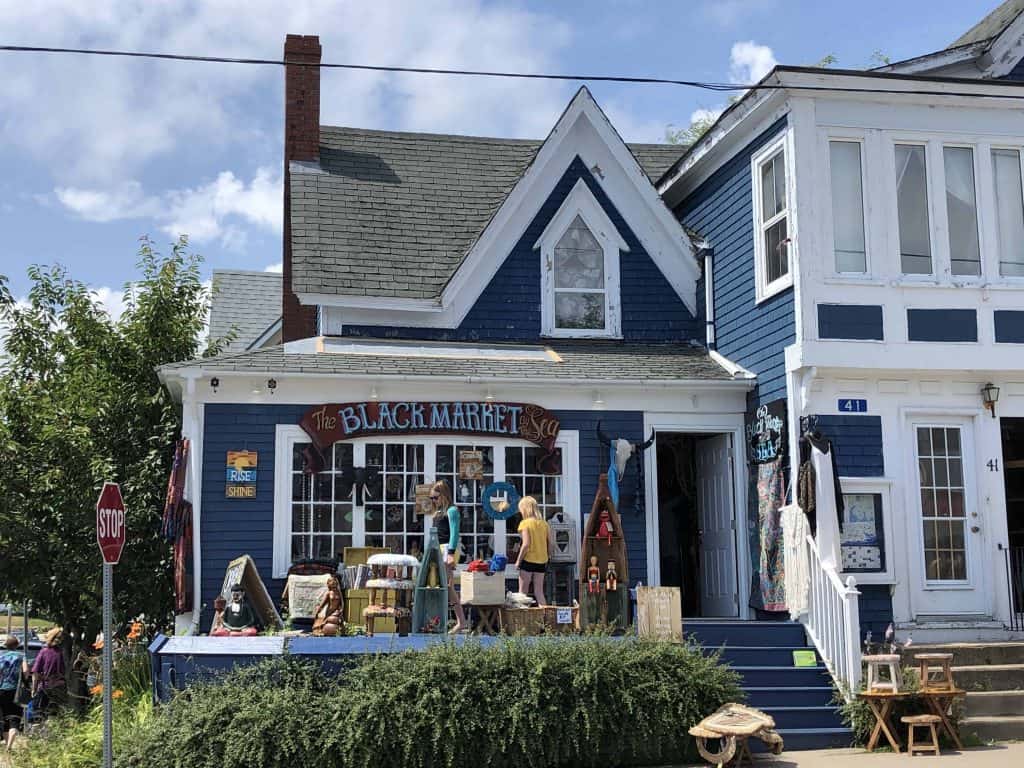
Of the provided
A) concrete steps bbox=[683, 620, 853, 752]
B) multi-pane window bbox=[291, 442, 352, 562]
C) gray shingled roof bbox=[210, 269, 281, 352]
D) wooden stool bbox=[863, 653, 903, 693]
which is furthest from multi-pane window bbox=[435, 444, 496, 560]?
gray shingled roof bbox=[210, 269, 281, 352]

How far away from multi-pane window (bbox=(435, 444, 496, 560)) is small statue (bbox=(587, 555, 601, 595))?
5.06 feet

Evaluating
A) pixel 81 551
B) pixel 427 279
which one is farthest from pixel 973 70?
pixel 81 551

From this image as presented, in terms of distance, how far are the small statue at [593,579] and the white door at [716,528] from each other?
2.44 meters

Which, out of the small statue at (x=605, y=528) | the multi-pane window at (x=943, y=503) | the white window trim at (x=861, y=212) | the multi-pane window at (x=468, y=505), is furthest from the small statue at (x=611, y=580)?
the white window trim at (x=861, y=212)

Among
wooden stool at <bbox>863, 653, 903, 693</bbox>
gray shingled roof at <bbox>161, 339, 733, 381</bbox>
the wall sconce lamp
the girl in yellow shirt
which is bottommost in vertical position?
wooden stool at <bbox>863, 653, 903, 693</bbox>

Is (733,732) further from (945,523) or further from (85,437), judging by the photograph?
(85,437)

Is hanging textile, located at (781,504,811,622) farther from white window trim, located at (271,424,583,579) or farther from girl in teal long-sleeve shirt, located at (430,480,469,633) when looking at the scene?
girl in teal long-sleeve shirt, located at (430,480,469,633)

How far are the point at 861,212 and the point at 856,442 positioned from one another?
2704mm

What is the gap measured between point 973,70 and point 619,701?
9449 millimetres

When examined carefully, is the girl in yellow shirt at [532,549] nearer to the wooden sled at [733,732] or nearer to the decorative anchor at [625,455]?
the decorative anchor at [625,455]

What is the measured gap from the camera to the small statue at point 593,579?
12.3 m

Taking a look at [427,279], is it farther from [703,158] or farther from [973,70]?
[973,70]

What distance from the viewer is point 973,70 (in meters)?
14.3

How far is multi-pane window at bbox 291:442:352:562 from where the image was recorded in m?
13.2
